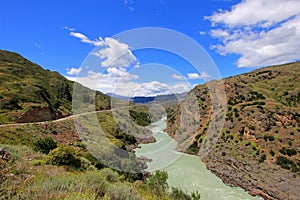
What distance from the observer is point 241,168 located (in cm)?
2611

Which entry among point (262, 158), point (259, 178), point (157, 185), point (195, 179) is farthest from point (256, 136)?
point (157, 185)

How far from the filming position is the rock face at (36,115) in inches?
1077

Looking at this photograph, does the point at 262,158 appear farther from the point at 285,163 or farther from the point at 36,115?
the point at 36,115

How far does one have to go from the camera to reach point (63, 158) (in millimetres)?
7625

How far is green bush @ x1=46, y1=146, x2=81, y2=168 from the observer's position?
24.4 feet

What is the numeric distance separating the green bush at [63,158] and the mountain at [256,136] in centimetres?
1983

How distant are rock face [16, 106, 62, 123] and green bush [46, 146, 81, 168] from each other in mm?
21895

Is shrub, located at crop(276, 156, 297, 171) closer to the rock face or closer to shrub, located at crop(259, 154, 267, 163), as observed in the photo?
shrub, located at crop(259, 154, 267, 163)

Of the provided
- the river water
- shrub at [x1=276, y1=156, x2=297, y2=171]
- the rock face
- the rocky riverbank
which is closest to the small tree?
the river water

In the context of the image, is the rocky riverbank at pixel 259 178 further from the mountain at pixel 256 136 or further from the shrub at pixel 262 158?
the shrub at pixel 262 158

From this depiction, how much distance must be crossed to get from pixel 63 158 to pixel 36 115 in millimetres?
26729

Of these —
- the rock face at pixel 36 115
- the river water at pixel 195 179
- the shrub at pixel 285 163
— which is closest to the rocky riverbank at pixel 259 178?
the shrub at pixel 285 163

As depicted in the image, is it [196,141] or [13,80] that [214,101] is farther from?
[13,80]

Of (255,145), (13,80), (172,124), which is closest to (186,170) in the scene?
(255,145)
